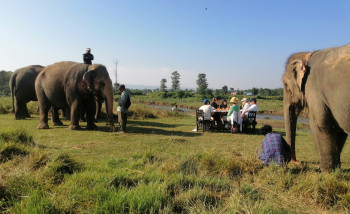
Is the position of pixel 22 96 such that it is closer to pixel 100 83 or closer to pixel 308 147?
pixel 100 83

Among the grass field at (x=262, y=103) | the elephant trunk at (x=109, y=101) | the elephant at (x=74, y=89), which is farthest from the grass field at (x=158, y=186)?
the grass field at (x=262, y=103)

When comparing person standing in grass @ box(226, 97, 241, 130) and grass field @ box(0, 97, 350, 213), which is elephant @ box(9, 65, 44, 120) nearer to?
grass field @ box(0, 97, 350, 213)

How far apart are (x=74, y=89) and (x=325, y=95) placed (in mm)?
8680

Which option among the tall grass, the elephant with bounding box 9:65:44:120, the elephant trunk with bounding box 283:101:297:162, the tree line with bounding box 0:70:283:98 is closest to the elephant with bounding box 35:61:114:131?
the elephant with bounding box 9:65:44:120

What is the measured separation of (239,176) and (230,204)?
1.53 metres

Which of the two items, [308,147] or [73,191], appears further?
[308,147]

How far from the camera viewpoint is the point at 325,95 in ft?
13.9

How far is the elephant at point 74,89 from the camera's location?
9594 millimetres

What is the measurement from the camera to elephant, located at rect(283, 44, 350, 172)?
12.7 ft

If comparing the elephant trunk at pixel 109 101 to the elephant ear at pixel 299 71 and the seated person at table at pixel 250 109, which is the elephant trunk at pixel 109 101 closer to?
the seated person at table at pixel 250 109

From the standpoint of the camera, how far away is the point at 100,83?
959 cm

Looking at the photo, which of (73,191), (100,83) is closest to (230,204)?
(73,191)

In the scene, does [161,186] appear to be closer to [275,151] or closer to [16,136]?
[275,151]

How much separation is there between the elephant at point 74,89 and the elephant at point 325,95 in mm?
6653
